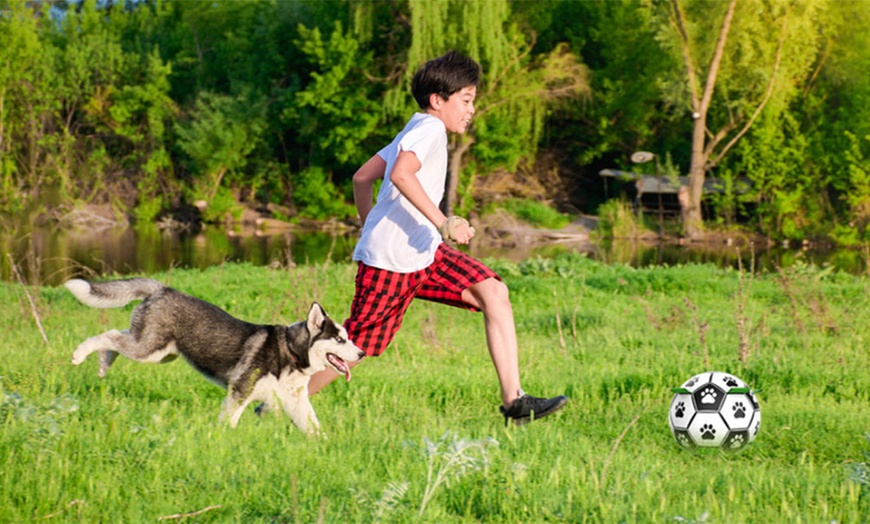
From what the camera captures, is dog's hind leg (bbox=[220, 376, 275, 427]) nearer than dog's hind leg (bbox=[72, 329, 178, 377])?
Yes

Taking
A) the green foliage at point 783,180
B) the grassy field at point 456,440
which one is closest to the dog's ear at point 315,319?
the grassy field at point 456,440

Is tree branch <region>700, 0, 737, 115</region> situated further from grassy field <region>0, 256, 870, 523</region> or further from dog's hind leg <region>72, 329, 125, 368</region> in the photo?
dog's hind leg <region>72, 329, 125, 368</region>

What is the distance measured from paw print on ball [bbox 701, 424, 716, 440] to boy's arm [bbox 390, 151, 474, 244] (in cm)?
187

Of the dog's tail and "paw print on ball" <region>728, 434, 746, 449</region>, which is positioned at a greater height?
the dog's tail

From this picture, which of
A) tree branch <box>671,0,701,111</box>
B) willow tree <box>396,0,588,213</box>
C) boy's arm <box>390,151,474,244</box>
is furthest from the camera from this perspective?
willow tree <box>396,0,588,213</box>

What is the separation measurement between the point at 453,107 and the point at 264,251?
25.2m

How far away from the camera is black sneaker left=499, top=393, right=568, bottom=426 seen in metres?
6.35

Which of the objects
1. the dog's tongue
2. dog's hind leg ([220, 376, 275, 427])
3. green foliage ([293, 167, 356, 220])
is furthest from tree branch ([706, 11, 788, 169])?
dog's hind leg ([220, 376, 275, 427])

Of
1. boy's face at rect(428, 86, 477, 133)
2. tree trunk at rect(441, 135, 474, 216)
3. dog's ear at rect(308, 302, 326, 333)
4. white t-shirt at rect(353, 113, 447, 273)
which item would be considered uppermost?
boy's face at rect(428, 86, 477, 133)

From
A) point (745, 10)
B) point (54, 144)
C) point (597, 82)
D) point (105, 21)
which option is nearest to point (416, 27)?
point (597, 82)

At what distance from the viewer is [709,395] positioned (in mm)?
6254

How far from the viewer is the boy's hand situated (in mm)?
5418

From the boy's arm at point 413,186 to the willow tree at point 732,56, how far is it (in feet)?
106

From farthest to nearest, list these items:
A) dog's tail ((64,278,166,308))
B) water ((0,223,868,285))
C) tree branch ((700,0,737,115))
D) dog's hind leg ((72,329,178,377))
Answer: tree branch ((700,0,737,115)) < water ((0,223,868,285)) < dog's tail ((64,278,166,308)) < dog's hind leg ((72,329,178,377))
